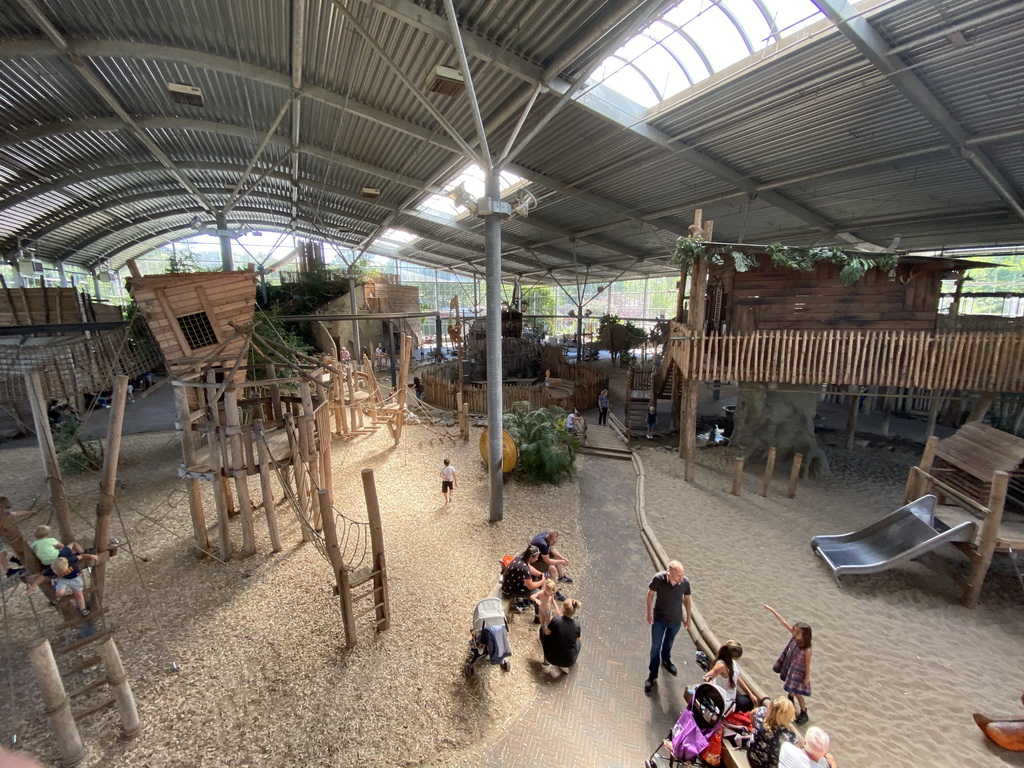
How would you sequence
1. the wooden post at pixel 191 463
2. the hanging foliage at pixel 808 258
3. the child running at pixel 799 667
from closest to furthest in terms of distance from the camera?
the child running at pixel 799 667 → the wooden post at pixel 191 463 → the hanging foliage at pixel 808 258

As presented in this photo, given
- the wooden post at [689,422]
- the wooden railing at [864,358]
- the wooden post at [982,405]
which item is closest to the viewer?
the wooden railing at [864,358]

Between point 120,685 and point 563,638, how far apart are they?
14.1ft

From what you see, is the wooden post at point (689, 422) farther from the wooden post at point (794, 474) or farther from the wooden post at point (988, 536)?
the wooden post at point (988, 536)

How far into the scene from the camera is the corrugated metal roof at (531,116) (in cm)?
723

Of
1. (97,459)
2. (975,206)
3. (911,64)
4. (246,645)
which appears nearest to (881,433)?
(975,206)

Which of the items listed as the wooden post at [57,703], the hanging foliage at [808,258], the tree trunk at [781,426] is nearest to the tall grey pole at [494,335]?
the hanging foliage at [808,258]

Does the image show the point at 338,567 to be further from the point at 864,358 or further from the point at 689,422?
the point at 864,358

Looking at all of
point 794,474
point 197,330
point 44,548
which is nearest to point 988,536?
point 794,474

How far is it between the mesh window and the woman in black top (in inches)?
358

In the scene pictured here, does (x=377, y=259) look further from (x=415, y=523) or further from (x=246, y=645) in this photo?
(x=246, y=645)

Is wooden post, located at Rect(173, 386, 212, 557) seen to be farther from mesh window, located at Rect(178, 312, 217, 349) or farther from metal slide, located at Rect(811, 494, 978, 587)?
metal slide, located at Rect(811, 494, 978, 587)

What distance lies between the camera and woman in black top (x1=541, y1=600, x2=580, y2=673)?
469cm

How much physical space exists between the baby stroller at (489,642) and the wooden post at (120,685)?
3.18 meters

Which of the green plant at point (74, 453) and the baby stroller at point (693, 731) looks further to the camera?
the green plant at point (74, 453)
